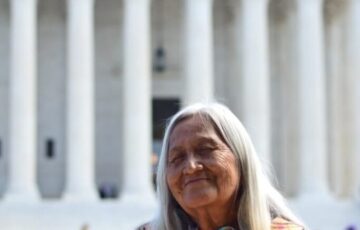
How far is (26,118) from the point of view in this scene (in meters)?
60.4

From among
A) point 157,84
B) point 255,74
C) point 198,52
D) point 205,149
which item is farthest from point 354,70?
point 205,149

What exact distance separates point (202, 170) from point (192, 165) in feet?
0.23

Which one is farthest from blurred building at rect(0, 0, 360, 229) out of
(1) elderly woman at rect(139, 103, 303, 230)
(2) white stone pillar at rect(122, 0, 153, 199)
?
(1) elderly woman at rect(139, 103, 303, 230)

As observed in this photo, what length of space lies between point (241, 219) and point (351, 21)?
61336 millimetres

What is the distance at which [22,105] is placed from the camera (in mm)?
60594

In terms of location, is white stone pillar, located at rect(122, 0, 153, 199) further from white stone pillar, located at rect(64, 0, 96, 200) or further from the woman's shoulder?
the woman's shoulder

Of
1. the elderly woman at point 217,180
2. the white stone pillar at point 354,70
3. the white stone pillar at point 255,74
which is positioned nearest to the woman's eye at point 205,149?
the elderly woman at point 217,180

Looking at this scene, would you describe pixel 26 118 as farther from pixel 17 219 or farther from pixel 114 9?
pixel 114 9

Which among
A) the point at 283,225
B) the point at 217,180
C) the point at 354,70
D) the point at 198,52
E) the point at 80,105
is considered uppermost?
the point at 217,180

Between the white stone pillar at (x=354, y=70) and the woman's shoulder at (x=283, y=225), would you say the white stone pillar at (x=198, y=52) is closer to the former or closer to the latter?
the white stone pillar at (x=354, y=70)

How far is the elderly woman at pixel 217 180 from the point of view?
4.94m

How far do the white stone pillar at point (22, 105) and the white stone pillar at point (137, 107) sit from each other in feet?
19.5

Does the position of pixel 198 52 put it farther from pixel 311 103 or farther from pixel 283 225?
pixel 283 225

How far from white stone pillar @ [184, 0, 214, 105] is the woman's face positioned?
56308 millimetres
